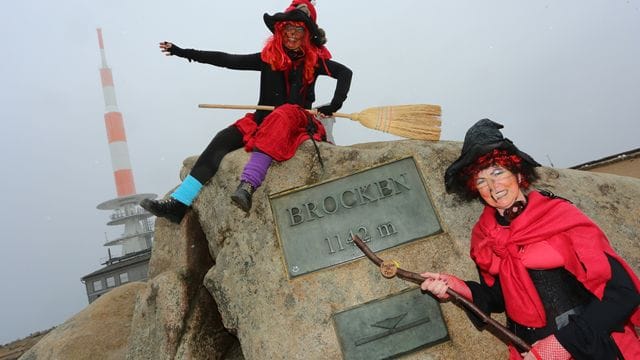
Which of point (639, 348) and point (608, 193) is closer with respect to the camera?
point (639, 348)

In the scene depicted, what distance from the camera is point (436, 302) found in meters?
2.86

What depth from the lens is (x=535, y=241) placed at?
1.99 m

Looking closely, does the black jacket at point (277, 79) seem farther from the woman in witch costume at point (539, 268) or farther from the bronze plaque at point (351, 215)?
the woman in witch costume at point (539, 268)

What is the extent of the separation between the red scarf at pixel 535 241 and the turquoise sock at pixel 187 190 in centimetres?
271

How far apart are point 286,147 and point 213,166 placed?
0.80 m

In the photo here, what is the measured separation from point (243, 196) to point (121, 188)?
55.4m

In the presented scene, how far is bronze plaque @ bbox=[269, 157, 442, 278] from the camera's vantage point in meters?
3.14

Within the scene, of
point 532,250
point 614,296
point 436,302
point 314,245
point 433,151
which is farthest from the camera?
point 433,151

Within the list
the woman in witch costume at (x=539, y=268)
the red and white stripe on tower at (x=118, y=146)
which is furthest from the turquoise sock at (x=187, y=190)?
the red and white stripe on tower at (x=118, y=146)

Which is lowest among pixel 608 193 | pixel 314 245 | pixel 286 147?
pixel 608 193

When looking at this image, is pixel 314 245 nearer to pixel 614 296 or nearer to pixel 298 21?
pixel 614 296

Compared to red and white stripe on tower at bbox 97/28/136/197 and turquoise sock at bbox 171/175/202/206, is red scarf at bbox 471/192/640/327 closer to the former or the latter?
turquoise sock at bbox 171/175/202/206

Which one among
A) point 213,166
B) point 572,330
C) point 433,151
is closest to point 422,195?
point 433,151

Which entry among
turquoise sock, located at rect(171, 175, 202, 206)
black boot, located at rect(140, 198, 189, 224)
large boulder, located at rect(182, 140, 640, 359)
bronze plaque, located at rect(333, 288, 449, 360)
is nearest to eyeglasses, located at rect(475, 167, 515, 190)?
large boulder, located at rect(182, 140, 640, 359)
